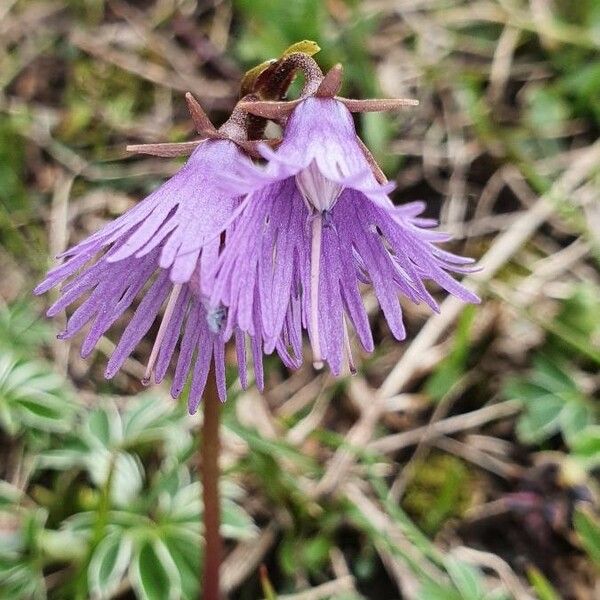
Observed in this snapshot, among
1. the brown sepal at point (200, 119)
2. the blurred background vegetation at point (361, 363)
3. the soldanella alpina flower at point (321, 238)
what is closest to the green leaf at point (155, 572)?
the blurred background vegetation at point (361, 363)

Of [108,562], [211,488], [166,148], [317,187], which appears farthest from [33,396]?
[317,187]

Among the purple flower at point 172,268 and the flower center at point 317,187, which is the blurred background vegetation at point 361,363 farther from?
the flower center at point 317,187

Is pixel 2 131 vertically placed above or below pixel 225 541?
above

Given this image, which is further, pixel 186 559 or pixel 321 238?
pixel 186 559

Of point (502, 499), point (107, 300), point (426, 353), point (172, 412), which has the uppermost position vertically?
point (107, 300)

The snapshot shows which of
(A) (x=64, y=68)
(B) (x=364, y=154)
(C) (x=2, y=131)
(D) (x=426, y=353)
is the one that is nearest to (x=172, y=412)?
(D) (x=426, y=353)

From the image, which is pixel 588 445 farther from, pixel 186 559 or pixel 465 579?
pixel 186 559

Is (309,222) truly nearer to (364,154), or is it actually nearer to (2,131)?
(364,154)
